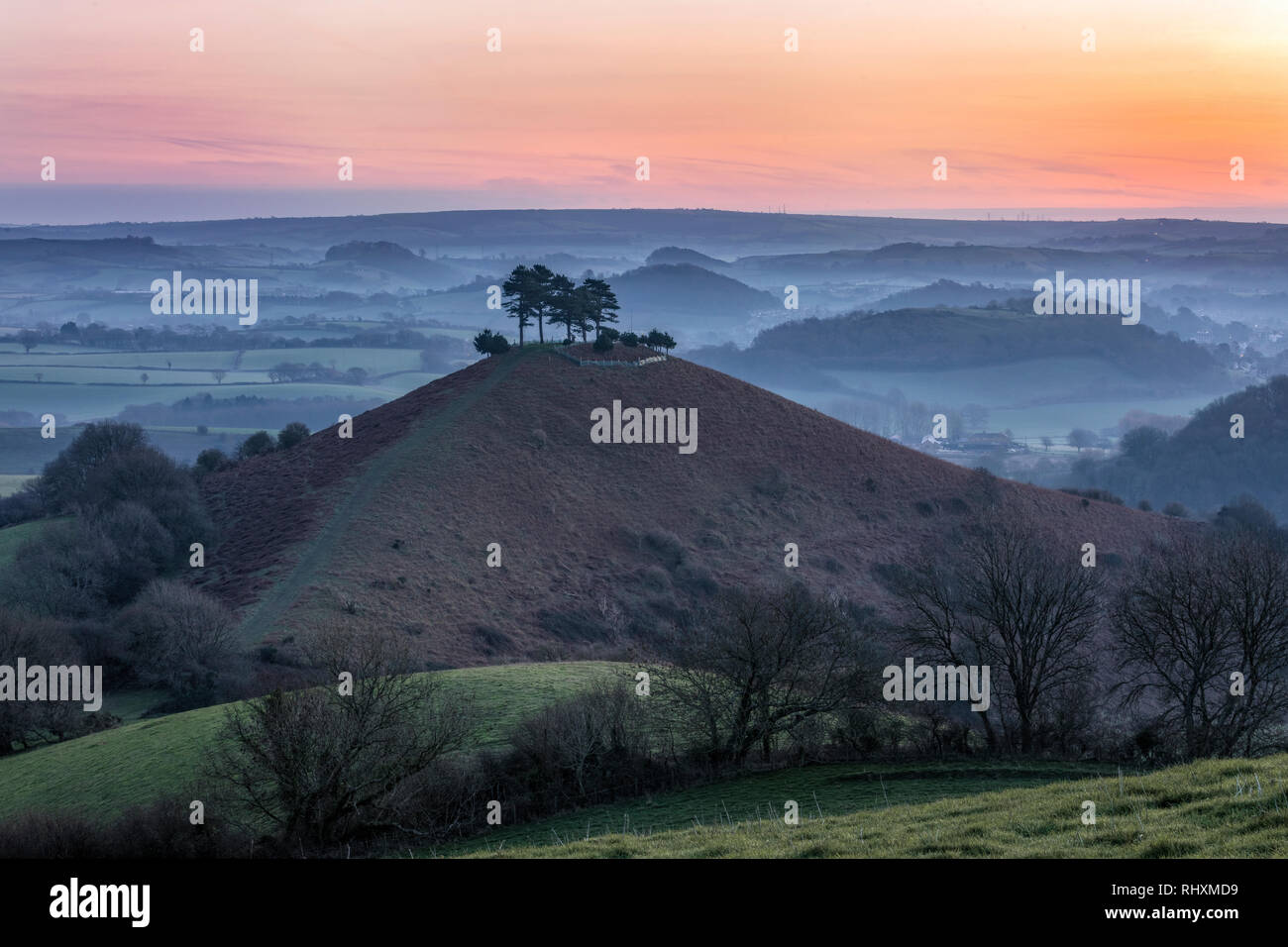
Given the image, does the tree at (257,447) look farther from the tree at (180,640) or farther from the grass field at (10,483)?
the grass field at (10,483)

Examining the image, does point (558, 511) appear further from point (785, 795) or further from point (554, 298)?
point (785, 795)

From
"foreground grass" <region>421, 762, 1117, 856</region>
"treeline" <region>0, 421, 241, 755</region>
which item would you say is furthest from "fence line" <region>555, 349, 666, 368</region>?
"foreground grass" <region>421, 762, 1117, 856</region>

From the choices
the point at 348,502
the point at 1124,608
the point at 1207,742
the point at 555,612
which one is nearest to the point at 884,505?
the point at 555,612

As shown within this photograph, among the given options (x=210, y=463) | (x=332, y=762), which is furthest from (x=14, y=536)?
(x=332, y=762)

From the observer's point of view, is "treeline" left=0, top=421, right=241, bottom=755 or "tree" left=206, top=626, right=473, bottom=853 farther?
"treeline" left=0, top=421, right=241, bottom=755

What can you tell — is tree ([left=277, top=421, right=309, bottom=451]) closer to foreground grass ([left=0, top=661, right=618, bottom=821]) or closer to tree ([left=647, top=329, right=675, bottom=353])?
tree ([left=647, top=329, right=675, bottom=353])

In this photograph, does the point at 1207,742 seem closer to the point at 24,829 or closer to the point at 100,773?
the point at 24,829
